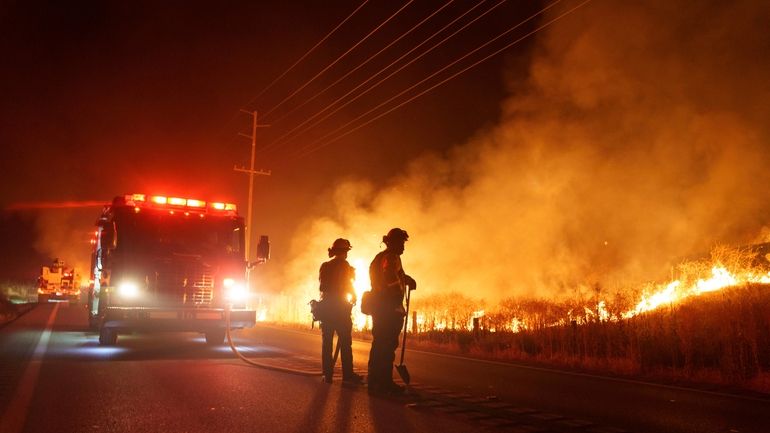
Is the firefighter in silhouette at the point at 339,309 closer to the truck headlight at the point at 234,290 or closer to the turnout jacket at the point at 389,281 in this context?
the turnout jacket at the point at 389,281

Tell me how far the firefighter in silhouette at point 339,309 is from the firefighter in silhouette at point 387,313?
70 centimetres

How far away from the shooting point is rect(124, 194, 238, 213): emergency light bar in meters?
11.1

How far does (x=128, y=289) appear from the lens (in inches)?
418

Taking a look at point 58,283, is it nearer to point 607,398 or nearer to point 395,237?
point 395,237

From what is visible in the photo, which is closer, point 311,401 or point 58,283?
point 311,401

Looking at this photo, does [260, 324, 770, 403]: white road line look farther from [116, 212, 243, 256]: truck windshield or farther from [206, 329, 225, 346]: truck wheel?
[116, 212, 243, 256]: truck windshield

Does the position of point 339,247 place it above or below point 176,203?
below

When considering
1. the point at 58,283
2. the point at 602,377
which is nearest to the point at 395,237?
the point at 602,377

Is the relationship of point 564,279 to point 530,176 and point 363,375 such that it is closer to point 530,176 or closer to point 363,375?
point 530,176

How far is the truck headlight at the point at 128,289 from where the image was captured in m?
10.6

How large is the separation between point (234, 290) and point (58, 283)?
129 ft

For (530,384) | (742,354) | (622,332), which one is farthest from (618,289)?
(530,384)

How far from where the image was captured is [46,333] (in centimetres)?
1412

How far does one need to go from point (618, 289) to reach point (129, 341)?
1041cm
